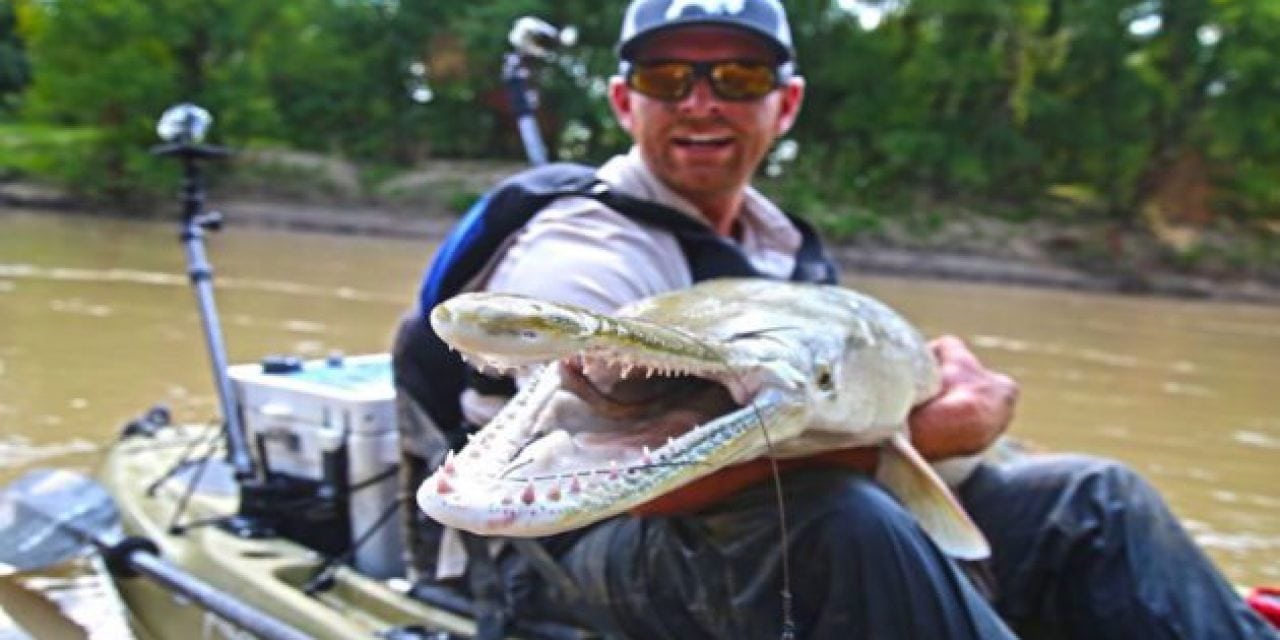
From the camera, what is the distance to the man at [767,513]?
2.03 meters

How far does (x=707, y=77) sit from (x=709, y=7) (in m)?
0.14

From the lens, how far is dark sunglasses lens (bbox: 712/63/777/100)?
8.90 feet

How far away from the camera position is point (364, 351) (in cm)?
996

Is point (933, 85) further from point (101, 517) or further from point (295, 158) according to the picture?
point (101, 517)

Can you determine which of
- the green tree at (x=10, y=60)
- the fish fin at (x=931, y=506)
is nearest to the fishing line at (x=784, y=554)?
the fish fin at (x=931, y=506)

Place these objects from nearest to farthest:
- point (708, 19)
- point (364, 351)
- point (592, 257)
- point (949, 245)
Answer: point (592, 257) → point (708, 19) → point (364, 351) → point (949, 245)

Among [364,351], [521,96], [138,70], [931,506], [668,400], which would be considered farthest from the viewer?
[138,70]

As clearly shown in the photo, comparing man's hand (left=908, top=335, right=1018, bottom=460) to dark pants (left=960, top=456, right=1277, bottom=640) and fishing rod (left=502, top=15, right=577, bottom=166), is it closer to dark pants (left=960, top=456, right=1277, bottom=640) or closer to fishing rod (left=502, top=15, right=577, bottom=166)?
dark pants (left=960, top=456, right=1277, bottom=640)

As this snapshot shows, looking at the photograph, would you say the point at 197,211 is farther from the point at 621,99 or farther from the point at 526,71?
the point at 621,99

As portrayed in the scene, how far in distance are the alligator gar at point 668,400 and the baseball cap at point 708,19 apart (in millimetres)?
594

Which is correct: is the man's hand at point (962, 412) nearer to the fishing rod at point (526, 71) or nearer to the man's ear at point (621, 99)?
the man's ear at point (621, 99)

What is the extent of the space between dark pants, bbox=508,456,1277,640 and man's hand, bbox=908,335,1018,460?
24cm

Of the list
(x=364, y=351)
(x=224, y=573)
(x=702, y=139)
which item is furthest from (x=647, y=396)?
(x=364, y=351)

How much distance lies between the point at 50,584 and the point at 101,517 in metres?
0.23
